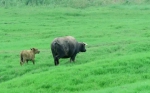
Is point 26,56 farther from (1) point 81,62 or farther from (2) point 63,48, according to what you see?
(1) point 81,62

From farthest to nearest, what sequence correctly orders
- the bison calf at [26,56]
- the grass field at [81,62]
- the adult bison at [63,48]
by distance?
the bison calf at [26,56] < the adult bison at [63,48] < the grass field at [81,62]

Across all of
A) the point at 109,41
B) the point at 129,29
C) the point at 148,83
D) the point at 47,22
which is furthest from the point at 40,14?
the point at 148,83

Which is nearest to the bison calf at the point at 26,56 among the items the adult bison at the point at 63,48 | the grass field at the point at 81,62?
the grass field at the point at 81,62

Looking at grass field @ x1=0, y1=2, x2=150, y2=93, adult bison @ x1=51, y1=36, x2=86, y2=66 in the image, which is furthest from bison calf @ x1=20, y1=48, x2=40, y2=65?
adult bison @ x1=51, y1=36, x2=86, y2=66

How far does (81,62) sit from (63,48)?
1344 mm

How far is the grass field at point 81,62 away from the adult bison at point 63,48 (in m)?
0.52

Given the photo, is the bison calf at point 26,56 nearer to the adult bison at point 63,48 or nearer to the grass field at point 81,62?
the grass field at point 81,62

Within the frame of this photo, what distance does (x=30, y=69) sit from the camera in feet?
76.9

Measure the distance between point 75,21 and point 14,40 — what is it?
14658mm

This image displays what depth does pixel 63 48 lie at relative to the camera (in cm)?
2384

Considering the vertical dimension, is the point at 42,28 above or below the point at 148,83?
below

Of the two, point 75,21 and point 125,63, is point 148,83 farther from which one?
point 75,21

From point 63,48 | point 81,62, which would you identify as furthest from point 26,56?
point 81,62

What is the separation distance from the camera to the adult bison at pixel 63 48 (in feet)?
77.6
